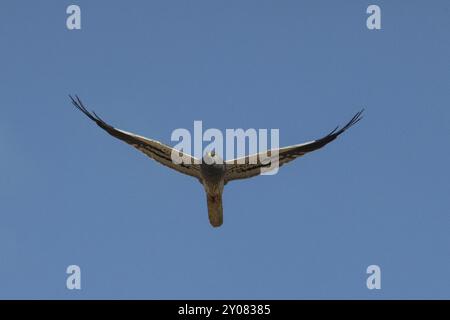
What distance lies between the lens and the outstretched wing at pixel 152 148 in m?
26.0

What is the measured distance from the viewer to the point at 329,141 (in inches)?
1022

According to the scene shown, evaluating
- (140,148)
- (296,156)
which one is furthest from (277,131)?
(140,148)

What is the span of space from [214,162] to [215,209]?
1.50 metres

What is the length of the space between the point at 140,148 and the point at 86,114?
209cm

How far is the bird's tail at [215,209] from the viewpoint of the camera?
25.4 meters

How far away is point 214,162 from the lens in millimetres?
25516

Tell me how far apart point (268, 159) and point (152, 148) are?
3833mm

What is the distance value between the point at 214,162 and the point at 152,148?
222 cm

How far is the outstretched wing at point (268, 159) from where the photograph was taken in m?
25.8

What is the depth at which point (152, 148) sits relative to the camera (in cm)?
2625

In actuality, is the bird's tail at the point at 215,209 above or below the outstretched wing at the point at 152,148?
below
